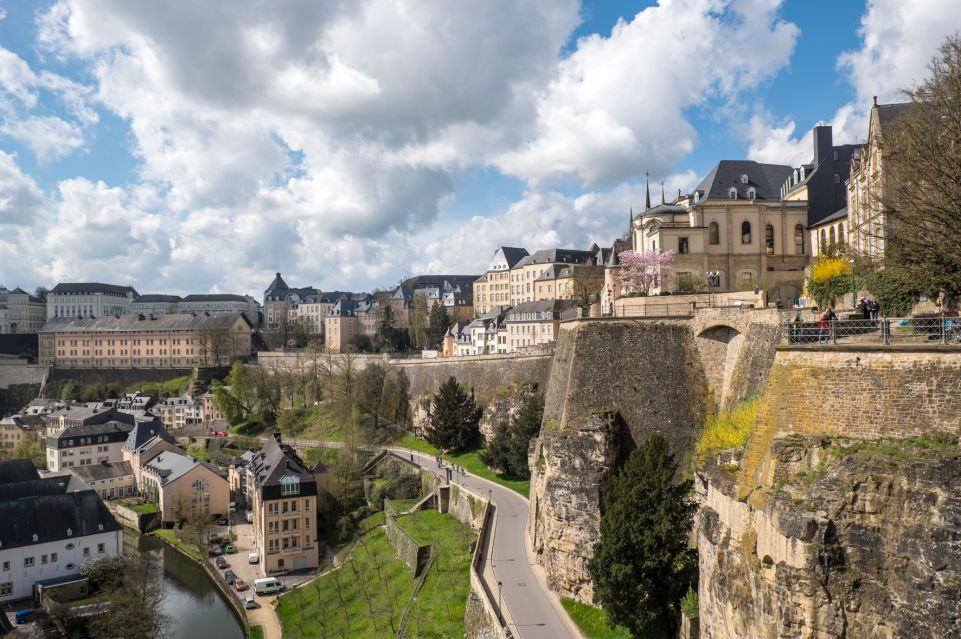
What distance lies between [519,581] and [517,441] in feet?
46.0

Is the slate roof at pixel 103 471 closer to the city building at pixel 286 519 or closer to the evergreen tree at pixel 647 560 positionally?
the city building at pixel 286 519

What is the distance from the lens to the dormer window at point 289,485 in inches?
1602

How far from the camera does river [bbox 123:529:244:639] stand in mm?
33875

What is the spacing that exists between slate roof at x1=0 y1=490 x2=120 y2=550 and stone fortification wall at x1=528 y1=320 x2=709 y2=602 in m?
28.8

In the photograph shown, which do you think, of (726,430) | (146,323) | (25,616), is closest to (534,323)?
(726,430)

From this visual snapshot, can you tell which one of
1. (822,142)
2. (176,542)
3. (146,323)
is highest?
(822,142)

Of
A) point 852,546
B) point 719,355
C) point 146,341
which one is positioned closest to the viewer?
point 852,546

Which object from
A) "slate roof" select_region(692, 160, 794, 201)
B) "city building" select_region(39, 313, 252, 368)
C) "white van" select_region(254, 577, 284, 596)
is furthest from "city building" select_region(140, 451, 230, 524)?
"city building" select_region(39, 313, 252, 368)

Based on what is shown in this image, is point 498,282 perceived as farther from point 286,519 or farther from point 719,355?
point 719,355

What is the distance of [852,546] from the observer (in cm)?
1255

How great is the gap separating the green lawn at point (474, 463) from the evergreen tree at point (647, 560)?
1522 cm

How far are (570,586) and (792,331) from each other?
40.8ft

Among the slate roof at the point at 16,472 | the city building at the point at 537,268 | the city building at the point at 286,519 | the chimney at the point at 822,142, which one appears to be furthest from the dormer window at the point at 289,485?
the city building at the point at 537,268

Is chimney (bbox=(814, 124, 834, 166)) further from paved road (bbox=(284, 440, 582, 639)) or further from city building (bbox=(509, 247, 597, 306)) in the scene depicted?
city building (bbox=(509, 247, 597, 306))
